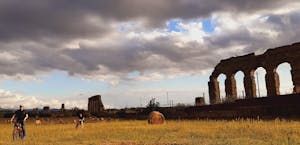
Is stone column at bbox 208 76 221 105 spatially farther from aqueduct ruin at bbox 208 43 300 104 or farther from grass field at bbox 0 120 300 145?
grass field at bbox 0 120 300 145

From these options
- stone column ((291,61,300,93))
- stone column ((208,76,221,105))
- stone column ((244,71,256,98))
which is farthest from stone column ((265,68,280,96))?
stone column ((208,76,221,105))

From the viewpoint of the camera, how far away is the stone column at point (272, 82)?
140 feet

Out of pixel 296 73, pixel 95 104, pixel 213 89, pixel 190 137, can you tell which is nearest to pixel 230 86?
pixel 213 89

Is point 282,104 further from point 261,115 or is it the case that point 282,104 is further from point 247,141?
point 247,141

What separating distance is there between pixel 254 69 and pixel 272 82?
3.23 metres

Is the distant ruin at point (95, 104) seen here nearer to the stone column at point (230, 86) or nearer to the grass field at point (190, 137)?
the stone column at point (230, 86)

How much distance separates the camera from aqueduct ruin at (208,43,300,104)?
41031 mm

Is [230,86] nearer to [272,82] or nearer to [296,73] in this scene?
[272,82]

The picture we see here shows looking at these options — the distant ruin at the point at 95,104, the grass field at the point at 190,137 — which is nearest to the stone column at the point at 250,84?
the distant ruin at the point at 95,104

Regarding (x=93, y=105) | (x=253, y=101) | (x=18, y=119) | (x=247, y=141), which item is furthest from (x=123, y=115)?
(x=247, y=141)

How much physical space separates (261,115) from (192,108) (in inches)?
400

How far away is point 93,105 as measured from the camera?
53.1 meters

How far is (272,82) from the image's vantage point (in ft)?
141

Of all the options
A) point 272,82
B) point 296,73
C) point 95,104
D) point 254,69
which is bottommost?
point 95,104
